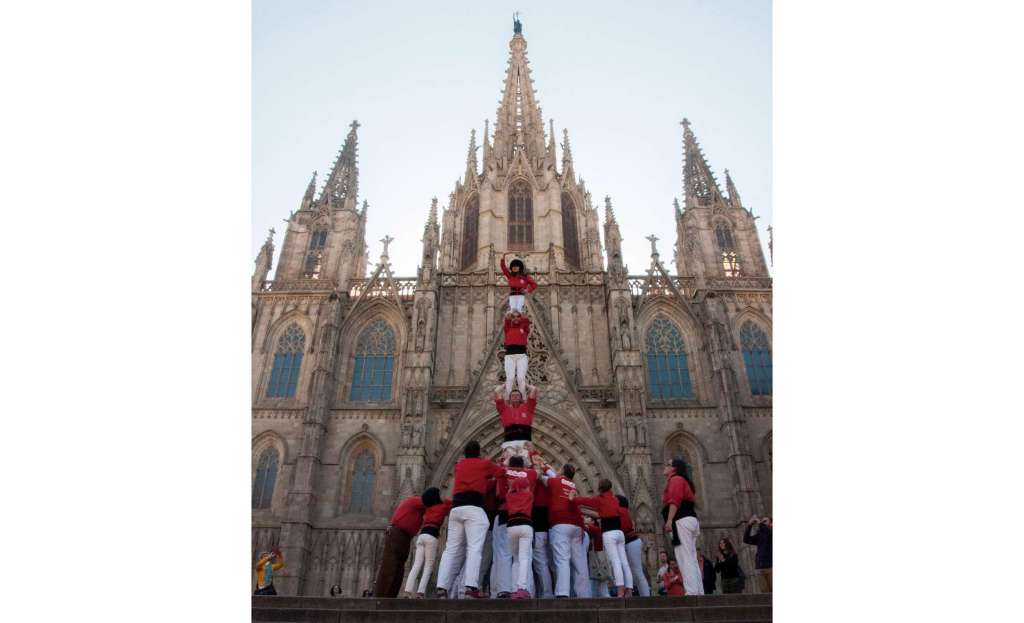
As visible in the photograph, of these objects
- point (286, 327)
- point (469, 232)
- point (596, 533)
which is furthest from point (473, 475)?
point (469, 232)

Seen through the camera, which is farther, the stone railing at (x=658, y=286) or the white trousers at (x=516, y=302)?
the stone railing at (x=658, y=286)

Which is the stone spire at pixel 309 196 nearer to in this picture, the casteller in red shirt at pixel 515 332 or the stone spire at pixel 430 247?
the stone spire at pixel 430 247

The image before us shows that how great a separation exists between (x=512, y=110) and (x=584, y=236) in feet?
43.6

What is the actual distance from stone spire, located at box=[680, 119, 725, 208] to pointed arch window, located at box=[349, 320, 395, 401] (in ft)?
59.3

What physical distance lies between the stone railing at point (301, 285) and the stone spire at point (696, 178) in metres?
19.6

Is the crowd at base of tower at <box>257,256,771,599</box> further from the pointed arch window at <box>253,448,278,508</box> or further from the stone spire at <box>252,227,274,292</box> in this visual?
the stone spire at <box>252,227,274,292</box>

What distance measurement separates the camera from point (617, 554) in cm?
844

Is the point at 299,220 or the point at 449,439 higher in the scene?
the point at 299,220

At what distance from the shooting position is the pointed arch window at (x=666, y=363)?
25.1 m

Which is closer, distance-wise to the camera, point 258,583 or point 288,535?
point 258,583

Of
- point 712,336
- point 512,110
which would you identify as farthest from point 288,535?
point 512,110

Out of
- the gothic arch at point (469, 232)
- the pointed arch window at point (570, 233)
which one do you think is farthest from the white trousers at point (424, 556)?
the pointed arch window at point (570, 233)

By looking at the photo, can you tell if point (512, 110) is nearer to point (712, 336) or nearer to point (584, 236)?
point (584, 236)
